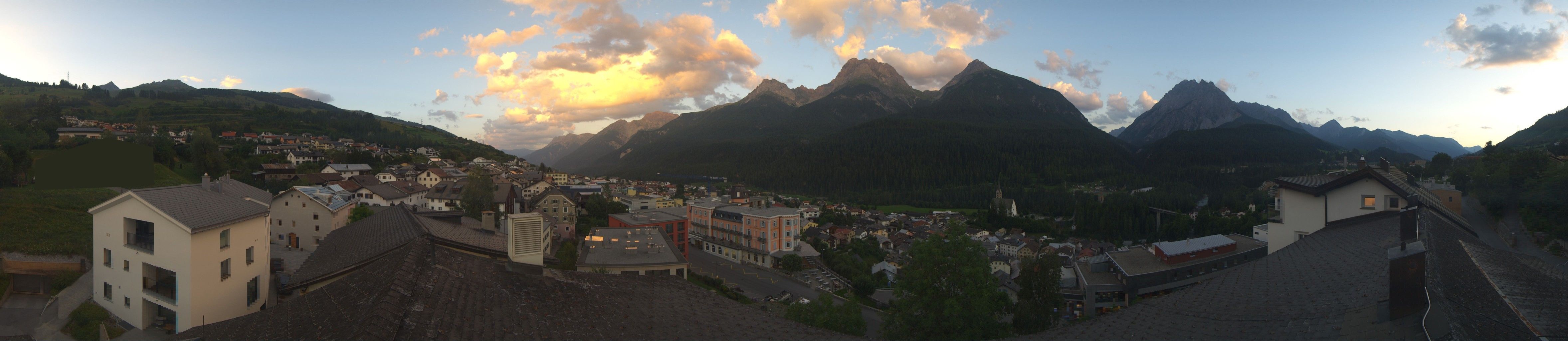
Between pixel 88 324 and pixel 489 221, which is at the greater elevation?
pixel 489 221

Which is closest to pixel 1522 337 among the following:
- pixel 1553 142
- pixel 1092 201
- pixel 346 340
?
pixel 346 340

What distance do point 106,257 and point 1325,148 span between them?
Result: 216 metres

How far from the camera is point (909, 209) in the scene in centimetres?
9600

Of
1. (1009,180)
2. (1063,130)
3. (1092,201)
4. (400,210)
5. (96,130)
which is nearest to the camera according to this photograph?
(400,210)

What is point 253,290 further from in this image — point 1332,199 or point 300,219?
point 1332,199

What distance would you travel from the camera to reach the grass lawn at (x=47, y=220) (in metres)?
16.1

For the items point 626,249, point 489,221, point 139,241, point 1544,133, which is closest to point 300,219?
point 489,221

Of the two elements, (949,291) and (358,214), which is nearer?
(949,291)

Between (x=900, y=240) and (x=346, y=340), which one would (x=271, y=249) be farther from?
(x=900, y=240)

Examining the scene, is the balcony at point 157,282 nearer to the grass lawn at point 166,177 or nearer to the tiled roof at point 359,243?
the tiled roof at point 359,243

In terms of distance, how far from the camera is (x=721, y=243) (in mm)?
42719

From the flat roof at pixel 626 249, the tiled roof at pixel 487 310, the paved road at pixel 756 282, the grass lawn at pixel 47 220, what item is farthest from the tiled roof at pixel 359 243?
the paved road at pixel 756 282

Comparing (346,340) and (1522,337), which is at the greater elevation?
(1522,337)

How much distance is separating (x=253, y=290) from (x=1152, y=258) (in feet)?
96.3
